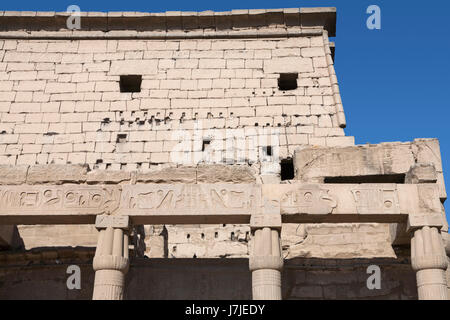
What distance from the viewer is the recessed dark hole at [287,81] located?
1342cm

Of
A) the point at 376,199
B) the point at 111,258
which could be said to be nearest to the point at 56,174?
the point at 111,258

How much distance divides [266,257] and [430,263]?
7.26ft

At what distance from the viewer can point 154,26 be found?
1426 cm

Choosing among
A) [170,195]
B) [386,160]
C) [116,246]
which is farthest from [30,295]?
[386,160]

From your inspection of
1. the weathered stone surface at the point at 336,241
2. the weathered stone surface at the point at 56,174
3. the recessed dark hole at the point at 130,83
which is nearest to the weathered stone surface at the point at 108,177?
the weathered stone surface at the point at 56,174

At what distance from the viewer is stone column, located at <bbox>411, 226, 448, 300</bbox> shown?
780 centimetres

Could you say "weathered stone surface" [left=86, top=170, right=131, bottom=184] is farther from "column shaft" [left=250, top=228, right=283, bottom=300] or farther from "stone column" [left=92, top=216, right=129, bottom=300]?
"column shaft" [left=250, top=228, right=283, bottom=300]

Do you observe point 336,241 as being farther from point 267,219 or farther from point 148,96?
point 148,96

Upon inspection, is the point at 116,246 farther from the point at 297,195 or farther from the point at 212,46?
the point at 212,46

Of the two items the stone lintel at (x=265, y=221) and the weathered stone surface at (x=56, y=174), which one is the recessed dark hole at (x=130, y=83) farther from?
the stone lintel at (x=265, y=221)

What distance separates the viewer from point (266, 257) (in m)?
7.91

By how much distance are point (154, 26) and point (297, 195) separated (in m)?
7.42

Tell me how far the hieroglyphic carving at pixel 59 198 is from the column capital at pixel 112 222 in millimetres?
128
